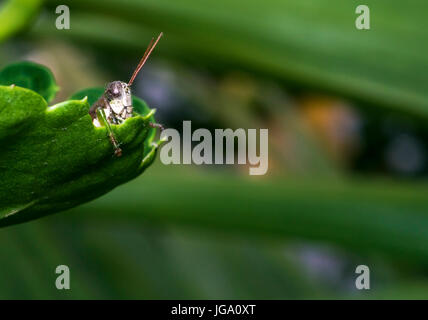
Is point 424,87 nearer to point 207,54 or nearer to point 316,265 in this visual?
point 207,54

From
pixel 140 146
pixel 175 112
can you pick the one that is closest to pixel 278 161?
pixel 175 112

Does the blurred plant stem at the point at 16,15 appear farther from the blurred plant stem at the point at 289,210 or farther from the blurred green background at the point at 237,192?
the blurred plant stem at the point at 289,210

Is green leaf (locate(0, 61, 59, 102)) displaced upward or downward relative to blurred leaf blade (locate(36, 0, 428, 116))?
downward

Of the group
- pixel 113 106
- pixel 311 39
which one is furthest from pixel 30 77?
pixel 311 39

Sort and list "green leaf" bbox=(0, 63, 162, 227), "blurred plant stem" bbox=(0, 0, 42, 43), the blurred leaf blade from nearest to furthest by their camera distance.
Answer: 1. "green leaf" bbox=(0, 63, 162, 227)
2. "blurred plant stem" bbox=(0, 0, 42, 43)
3. the blurred leaf blade

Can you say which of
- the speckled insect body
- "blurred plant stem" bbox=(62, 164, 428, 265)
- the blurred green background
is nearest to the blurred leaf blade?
the blurred green background

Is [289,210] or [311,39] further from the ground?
[311,39]

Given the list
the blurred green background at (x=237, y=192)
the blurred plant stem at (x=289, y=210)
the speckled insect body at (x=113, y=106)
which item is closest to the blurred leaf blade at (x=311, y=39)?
the blurred green background at (x=237, y=192)

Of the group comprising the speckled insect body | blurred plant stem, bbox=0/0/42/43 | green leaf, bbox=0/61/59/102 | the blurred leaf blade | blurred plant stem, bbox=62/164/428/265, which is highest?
the blurred leaf blade

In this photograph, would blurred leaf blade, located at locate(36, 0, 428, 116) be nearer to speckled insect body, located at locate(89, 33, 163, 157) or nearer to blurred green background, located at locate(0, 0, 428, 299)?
blurred green background, located at locate(0, 0, 428, 299)

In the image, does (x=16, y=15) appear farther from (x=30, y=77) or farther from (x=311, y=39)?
(x=311, y=39)
